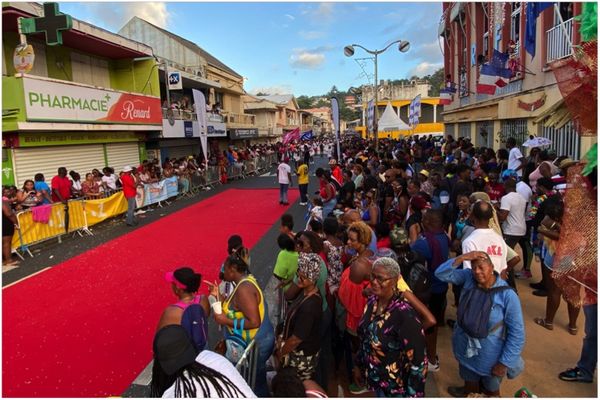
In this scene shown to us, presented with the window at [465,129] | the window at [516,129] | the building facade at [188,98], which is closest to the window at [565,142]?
the window at [516,129]

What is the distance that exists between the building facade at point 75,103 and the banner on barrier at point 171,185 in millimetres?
2743

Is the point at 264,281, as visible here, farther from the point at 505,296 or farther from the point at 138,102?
the point at 138,102

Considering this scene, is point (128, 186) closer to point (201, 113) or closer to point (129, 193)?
point (129, 193)

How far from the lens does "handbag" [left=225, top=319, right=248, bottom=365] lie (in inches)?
125

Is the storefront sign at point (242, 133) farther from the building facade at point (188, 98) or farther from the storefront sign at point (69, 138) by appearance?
the storefront sign at point (69, 138)

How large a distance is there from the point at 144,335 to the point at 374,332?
3540mm

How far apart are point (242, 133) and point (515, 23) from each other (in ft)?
68.5

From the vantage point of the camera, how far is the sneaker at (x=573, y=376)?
3.72 m

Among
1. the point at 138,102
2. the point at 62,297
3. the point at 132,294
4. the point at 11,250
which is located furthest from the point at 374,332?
the point at 138,102

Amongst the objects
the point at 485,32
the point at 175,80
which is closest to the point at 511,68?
the point at 485,32

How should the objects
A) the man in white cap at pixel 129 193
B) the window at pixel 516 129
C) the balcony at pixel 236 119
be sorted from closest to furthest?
the man in white cap at pixel 129 193 → the window at pixel 516 129 → the balcony at pixel 236 119

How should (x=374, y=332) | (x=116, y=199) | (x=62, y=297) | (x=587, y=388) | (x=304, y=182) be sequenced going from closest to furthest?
(x=374, y=332), (x=587, y=388), (x=62, y=297), (x=116, y=199), (x=304, y=182)

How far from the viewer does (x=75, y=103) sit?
13.1m

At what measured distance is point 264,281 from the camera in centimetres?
696
